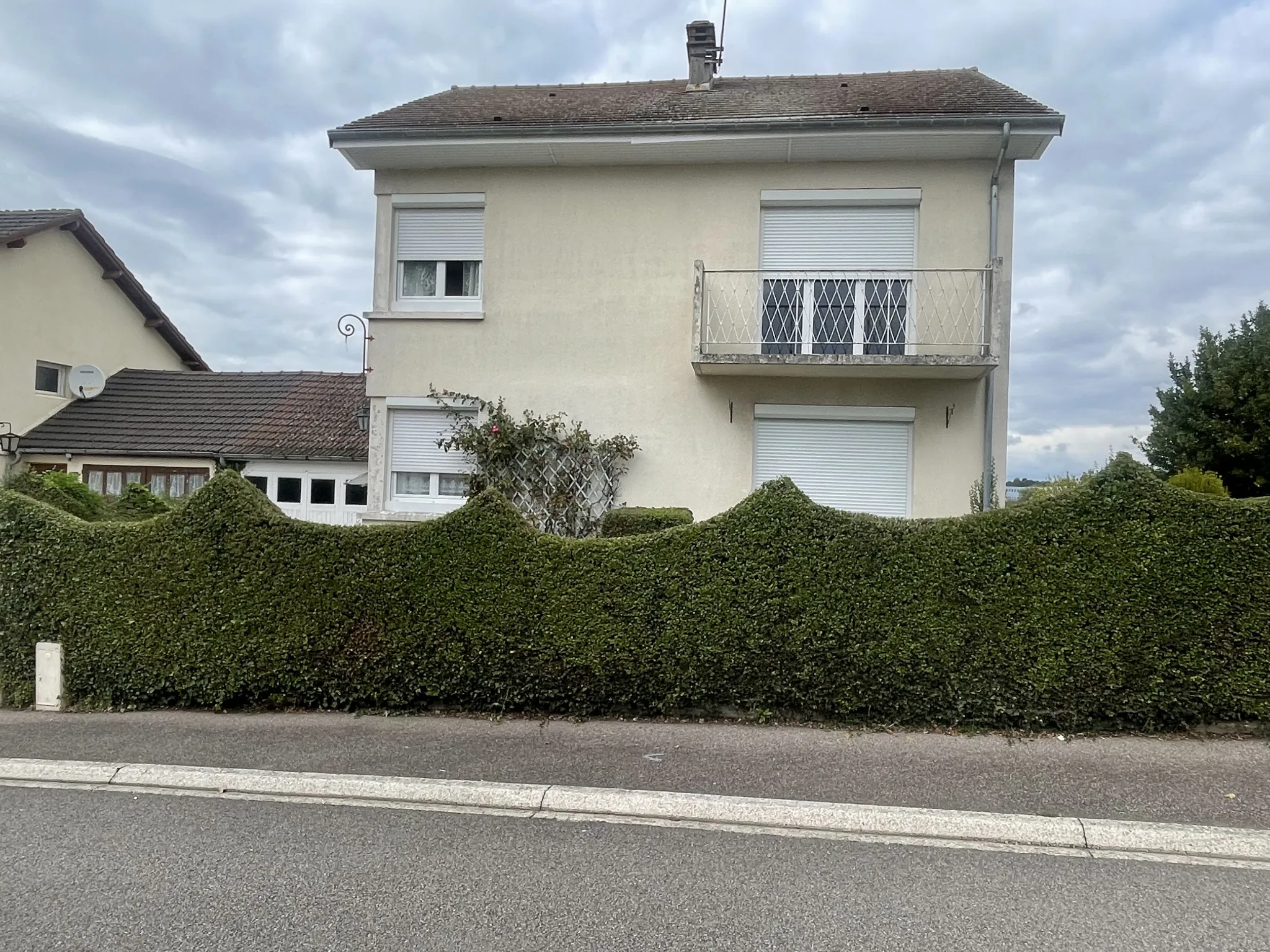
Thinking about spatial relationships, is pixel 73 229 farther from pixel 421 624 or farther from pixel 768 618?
pixel 768 618

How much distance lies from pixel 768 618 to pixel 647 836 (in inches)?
74.6

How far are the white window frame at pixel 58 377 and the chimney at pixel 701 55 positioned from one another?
51.9 ft

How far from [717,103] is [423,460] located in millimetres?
6378

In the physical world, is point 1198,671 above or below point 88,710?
above

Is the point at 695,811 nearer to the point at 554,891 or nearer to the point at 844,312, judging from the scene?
the point at 554,891

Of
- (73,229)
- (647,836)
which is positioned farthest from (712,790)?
(73,229)

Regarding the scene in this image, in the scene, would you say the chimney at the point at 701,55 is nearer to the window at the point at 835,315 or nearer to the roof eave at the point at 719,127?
the roof eave at the point at 719,127

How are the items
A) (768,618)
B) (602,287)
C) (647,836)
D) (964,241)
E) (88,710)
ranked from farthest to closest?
1. (602,287)
2. (964,241)
3. (88,710)
4. (768,618)
5. (647,836)

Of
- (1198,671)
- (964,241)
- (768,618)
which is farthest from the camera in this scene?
(964,241)

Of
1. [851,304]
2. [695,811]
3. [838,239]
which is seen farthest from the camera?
[838,239]

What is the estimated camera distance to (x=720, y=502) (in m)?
9.41

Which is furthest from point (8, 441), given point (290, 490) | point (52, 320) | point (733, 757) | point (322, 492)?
point (733, 757)

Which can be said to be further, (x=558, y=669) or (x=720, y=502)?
(x=720, y=502)

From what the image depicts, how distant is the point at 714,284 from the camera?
9.47 meters
